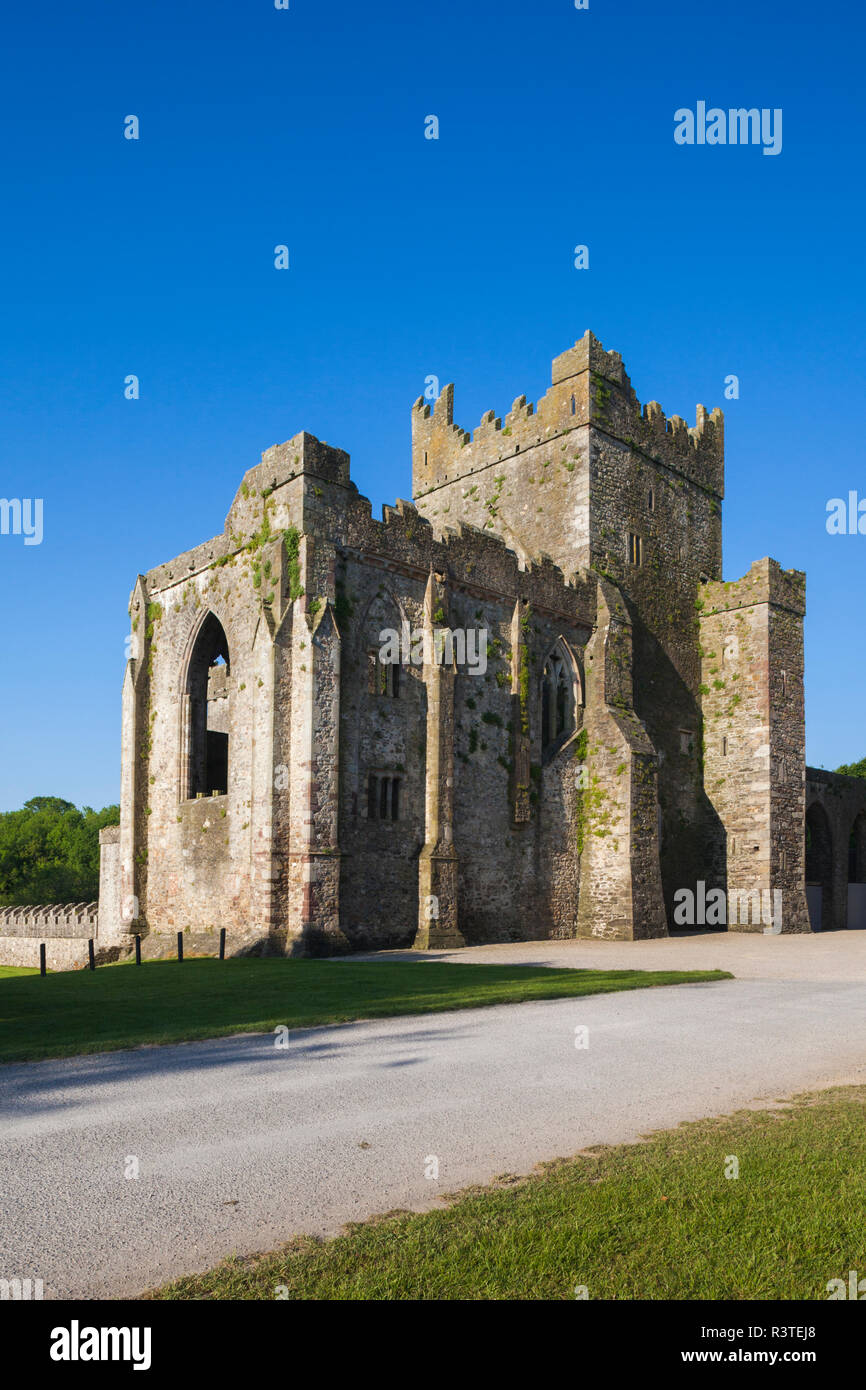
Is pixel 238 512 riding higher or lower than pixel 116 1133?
higher

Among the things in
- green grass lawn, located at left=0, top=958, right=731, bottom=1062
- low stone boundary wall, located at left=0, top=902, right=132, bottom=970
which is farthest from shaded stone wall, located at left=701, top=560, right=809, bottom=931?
low stone boundary wall, located at left=0, top=902, right=132, bottom=970

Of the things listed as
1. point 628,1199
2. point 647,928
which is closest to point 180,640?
point 647,928

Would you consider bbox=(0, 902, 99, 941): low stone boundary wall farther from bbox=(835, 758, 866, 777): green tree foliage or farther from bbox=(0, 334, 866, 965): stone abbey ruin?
bbox=(835, 758, 866, 777): green tree foliage

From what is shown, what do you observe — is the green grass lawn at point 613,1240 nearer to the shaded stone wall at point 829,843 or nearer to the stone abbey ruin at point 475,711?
the stone abbey ruin at point 475,711

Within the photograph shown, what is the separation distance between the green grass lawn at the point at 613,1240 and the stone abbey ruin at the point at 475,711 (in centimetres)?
1591

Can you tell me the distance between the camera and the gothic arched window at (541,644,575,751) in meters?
A: 28.6

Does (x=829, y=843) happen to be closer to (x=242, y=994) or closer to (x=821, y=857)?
(x=821, y=857)

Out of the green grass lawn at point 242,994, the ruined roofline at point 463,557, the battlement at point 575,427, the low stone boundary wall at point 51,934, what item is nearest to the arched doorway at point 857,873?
the battlement at point 575,427

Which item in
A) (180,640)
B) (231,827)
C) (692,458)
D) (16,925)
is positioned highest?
(692,458)

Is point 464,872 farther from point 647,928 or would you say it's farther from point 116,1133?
point 116,1133

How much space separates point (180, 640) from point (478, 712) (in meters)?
8.28

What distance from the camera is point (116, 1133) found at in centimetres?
631

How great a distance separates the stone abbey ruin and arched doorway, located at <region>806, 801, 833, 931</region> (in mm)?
119

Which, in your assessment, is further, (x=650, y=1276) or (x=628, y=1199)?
(x=628, y=1199)
